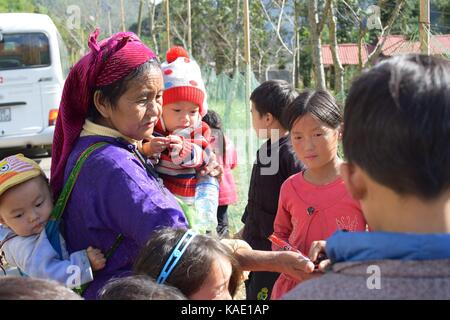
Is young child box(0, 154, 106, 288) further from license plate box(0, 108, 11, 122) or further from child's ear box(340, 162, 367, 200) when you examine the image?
license plate box(0, 108, 11, 122)

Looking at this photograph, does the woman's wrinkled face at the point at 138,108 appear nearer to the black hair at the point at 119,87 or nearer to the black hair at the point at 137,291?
the black hair at the point at 119,87

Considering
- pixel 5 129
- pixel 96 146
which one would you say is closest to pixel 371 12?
pixel 96 146

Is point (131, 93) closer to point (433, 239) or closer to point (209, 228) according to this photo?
point (209, 228)

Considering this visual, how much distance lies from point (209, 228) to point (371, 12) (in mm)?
3930

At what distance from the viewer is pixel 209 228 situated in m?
2.16

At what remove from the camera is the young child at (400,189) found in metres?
0.92

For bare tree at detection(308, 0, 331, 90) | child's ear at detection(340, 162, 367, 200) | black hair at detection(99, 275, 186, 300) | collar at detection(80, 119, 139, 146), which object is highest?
bare tree at detection(308, 0, 331, 90)

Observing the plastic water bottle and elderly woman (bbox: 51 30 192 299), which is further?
the plastic water bottle

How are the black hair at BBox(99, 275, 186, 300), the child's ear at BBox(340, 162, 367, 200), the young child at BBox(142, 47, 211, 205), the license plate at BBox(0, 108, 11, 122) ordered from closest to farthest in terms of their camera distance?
the child's ear at BBox(340, 162, 367, 200) < the black hair at BBox(99, 275, 186, 300) < the young child at BBox(142, 47, 211, 205) < the license plate at BBox(0, 108, 11, 122)

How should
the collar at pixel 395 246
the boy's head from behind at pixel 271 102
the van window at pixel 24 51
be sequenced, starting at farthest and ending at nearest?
the van window at pixel 24 51
the boy's head from behind at pixel 271 102
the collar at pixel 395 246

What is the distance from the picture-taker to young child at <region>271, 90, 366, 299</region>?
2.31 m

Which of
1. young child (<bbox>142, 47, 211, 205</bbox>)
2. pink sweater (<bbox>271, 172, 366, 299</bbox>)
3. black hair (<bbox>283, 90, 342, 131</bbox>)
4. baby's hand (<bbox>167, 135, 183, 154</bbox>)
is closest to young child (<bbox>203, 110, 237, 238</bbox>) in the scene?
young child (<bbox>142, 47, 211, 205</bbox>)

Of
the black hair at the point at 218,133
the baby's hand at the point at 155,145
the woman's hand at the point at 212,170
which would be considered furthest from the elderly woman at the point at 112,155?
the black hair at the point at 218,133

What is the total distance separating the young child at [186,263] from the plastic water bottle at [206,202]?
0.39 meters
